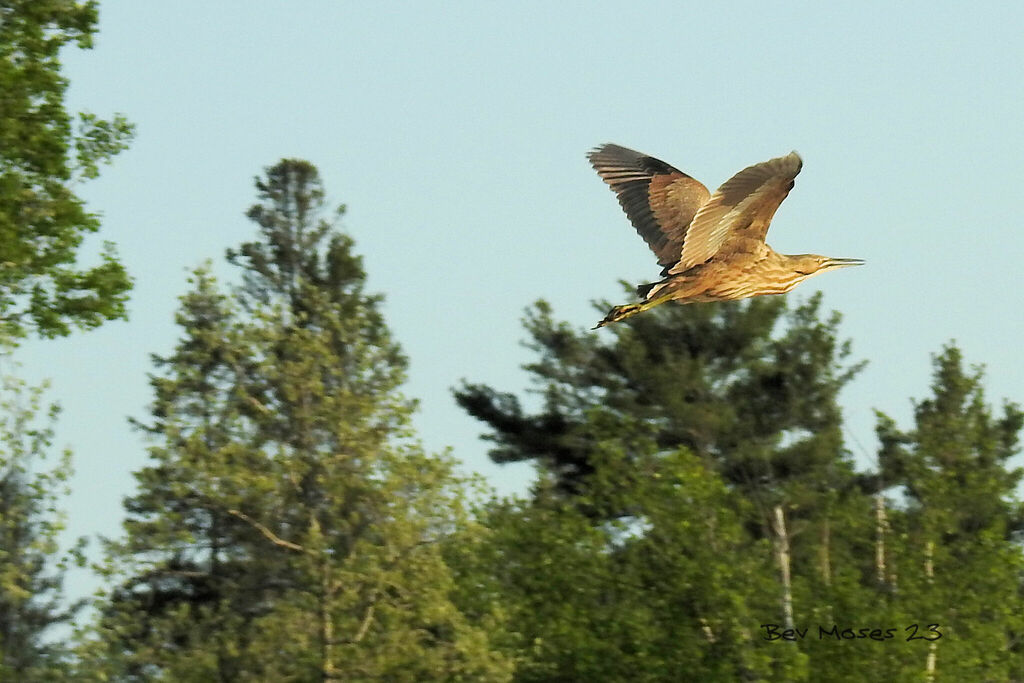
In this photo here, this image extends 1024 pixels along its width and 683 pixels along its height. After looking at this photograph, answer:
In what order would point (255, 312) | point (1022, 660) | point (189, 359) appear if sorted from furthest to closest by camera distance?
point (189, 359) < point (255, 312) < point (1022, 660)

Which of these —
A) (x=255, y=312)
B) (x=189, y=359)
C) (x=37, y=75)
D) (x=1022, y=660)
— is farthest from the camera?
(x=189, y=359)

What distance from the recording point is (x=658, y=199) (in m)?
14.5

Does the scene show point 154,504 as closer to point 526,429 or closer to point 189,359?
point 189,359

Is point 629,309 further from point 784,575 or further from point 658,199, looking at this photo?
point 784,575

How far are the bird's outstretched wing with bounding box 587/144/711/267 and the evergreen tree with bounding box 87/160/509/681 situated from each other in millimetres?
11546

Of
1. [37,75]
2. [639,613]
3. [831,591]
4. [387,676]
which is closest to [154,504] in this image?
[387,676]

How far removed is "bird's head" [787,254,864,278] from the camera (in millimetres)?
13055

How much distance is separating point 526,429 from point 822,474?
606 centimetres

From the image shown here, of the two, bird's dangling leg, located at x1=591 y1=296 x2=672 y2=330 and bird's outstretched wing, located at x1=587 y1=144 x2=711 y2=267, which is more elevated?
bird's outstretched wing, located at x1=587 y1=144 x2=711 y2=267

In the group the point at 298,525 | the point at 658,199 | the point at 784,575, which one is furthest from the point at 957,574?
the point at 658,199

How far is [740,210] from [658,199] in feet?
6.53

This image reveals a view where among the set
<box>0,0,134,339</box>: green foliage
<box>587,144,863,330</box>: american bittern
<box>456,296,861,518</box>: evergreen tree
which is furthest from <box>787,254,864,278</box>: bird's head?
<box>456,296,861,518</box>: evergreen tree

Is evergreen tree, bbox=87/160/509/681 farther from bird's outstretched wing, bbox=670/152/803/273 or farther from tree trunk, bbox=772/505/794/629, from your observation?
bird's outstretched wing, bbox=670/152/803/273

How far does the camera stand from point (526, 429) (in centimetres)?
4003
